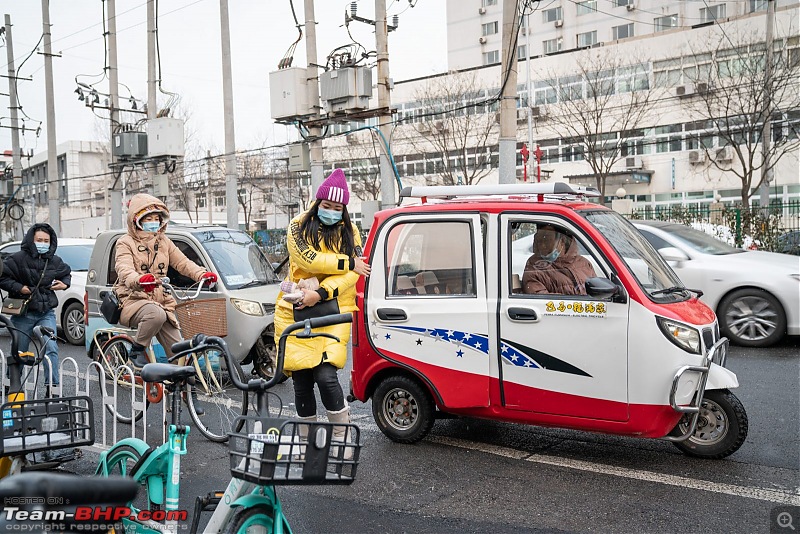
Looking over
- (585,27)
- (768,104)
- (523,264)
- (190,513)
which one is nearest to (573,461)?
(523,264)

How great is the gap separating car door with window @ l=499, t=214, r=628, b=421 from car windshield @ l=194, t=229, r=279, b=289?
4278 mm

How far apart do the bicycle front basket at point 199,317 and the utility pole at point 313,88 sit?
35.7ft

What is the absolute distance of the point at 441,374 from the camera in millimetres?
5973

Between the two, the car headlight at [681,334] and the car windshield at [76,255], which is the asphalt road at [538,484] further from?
the car windshield at [76,255]

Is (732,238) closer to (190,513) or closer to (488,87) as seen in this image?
(190,513)

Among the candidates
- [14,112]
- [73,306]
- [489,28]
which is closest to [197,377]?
[73,306]

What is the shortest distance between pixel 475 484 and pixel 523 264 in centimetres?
164

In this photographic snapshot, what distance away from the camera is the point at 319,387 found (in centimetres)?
512

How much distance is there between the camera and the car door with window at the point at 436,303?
5.87 m

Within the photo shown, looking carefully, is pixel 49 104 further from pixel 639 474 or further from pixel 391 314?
pixel 639 474

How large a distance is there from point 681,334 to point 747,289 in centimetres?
558

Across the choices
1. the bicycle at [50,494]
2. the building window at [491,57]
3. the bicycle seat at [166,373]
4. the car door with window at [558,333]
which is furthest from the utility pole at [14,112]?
the building window at [491,57]

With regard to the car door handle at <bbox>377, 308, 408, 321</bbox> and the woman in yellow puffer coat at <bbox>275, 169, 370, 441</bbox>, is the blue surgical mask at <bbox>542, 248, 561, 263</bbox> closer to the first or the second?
the car door handle at <bbox>377, 308, 408, 321</bbox>

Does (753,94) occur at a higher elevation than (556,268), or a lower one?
higher
